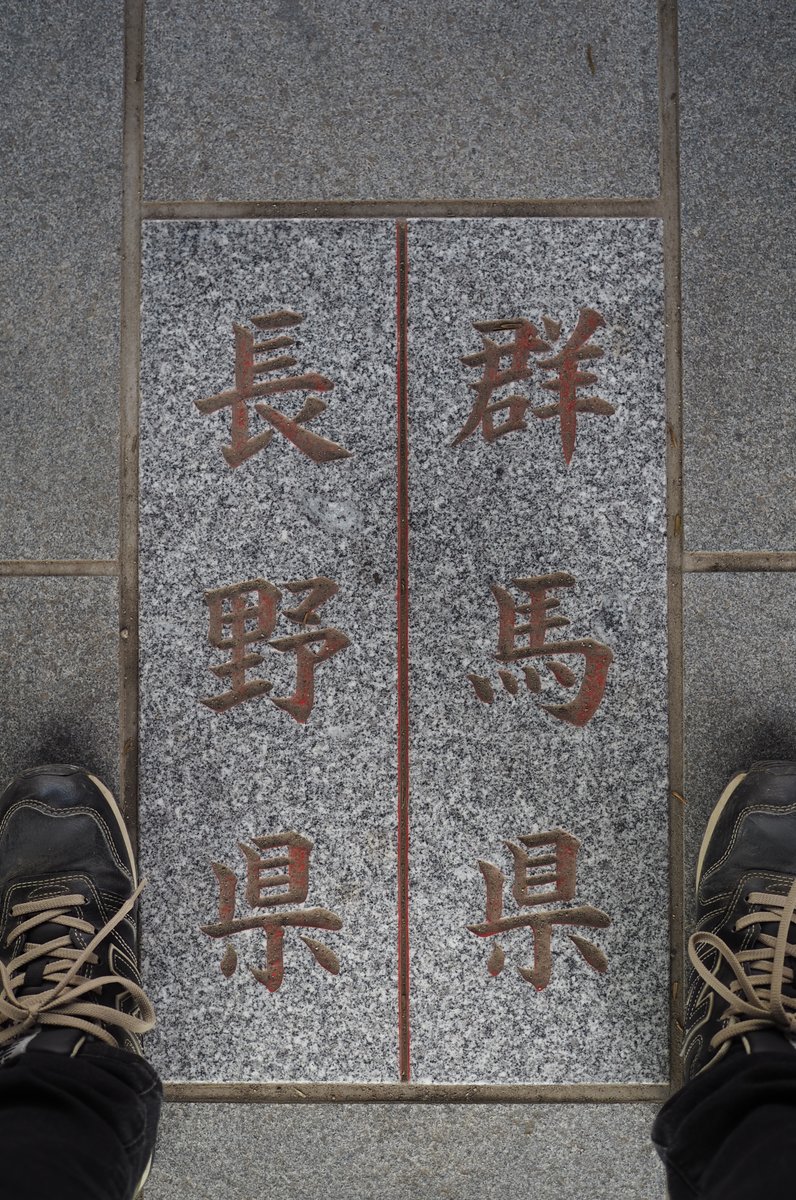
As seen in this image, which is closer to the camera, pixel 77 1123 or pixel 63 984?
pixel 77 1123

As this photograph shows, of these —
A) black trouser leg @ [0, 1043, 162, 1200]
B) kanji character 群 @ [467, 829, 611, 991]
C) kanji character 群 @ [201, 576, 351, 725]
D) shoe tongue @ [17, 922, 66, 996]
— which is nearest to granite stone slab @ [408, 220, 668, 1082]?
kanji character 群 @ [467, 829, 611, 991]

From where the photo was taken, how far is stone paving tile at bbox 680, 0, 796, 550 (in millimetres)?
1150

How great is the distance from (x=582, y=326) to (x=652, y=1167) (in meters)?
1.28

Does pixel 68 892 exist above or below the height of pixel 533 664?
below

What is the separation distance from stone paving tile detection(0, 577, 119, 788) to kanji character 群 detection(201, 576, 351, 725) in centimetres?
17

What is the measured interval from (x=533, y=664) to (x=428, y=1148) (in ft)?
2.46

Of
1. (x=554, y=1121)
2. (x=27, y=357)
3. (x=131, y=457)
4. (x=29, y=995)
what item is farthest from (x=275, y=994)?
(x=27, y=357)

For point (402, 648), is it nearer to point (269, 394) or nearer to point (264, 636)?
point (264, 636)

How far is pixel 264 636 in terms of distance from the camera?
115 cm

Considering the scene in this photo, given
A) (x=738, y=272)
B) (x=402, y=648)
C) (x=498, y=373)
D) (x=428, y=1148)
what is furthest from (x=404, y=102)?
(x=428, y=1148)

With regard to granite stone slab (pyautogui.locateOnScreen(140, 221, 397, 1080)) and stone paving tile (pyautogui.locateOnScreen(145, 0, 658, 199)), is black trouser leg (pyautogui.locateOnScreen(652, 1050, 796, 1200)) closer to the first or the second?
granite stone slab (pyautogui.locateOnScreen(140, 221, 397, 1080))

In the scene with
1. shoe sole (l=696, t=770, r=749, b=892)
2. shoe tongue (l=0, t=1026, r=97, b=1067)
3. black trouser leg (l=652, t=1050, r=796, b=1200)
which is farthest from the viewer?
shoe sole (l=696, t=770, r=749, b=892)

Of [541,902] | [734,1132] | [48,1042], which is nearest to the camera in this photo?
[734,1132]

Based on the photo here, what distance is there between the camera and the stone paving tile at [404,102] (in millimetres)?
1158
